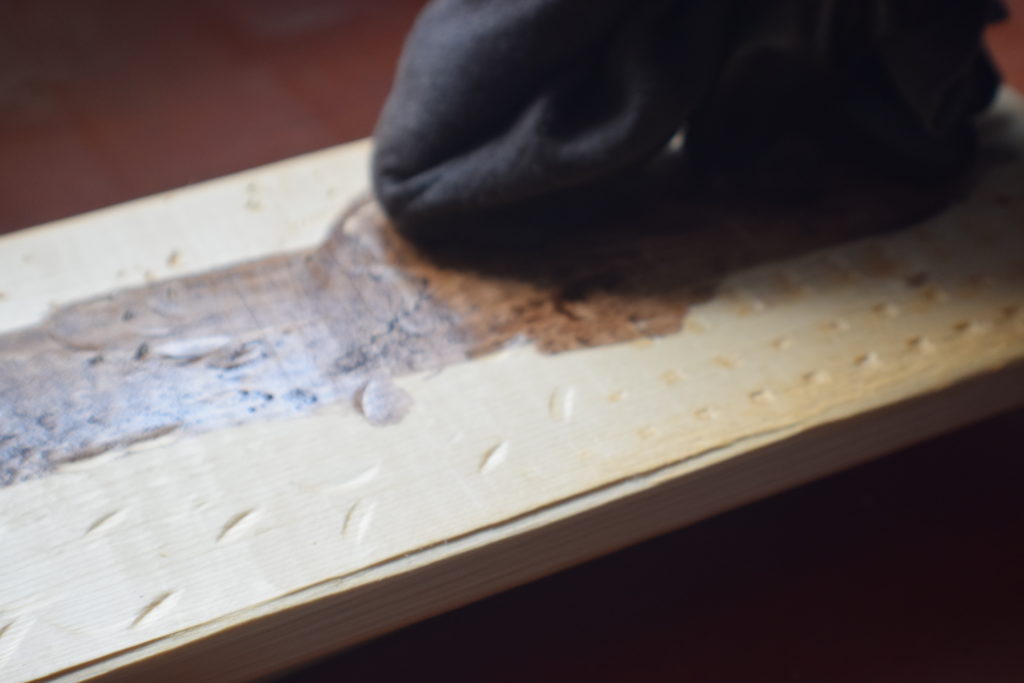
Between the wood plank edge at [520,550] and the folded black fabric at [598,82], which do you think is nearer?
the wood plank edge at [520,550]

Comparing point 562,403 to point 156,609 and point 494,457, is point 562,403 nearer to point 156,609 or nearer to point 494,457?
point 494,457

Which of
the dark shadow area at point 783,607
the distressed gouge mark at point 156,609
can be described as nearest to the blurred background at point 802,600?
the dark shadow area at point 783,607

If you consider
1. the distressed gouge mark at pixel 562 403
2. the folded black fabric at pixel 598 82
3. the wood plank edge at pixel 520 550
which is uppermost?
the folded black fabric at pixel 598 82

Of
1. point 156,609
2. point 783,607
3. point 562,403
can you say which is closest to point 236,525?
point 156,609

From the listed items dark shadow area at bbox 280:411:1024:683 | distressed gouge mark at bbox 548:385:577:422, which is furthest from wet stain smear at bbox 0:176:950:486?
dark shadow area at bbox 280:411:1024:683

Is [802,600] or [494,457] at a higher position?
[494,457]

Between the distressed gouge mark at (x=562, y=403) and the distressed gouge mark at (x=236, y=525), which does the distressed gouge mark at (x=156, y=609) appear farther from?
the distressed gouge mark at (x=562, y=403)
